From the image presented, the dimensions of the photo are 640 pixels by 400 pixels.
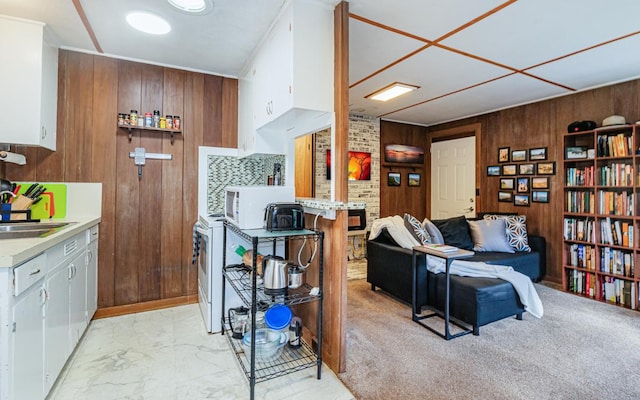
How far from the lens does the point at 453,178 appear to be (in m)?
5.31

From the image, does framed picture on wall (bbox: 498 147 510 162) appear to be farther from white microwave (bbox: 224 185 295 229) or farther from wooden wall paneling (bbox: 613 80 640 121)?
white microwave (bbox: 224 185 295 229)

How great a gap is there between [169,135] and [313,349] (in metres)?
2.40

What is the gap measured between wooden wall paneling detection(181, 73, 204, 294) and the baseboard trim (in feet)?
0.27

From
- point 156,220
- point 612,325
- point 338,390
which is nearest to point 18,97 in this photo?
point 156,220

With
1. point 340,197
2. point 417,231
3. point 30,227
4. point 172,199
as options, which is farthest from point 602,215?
point 30,227

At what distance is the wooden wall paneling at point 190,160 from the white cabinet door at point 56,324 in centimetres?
121

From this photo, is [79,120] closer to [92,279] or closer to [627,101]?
[92,279]

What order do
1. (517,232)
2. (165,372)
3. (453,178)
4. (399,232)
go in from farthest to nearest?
(453,178), (517,232), (399,232), (165,372)

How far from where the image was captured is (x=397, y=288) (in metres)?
3.19

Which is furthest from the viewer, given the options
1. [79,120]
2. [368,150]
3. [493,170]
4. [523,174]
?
[368,150]

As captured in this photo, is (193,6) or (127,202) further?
(127,202)

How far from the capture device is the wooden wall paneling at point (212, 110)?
3180 millimetres

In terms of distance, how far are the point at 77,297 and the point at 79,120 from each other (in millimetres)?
1566

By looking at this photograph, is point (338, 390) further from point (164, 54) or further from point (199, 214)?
point (164, 54)
